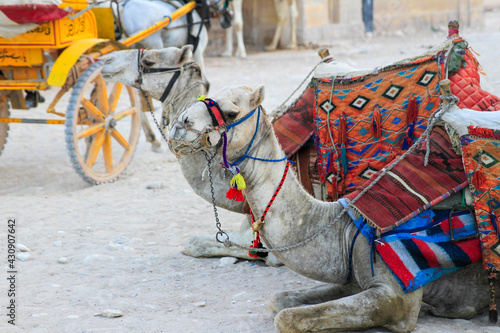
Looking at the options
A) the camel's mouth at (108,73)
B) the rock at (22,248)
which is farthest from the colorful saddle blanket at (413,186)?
the rock at (22,248)

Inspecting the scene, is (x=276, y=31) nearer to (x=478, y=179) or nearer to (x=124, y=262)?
(x=124, y=262)

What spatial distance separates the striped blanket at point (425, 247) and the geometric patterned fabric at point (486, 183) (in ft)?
0.25

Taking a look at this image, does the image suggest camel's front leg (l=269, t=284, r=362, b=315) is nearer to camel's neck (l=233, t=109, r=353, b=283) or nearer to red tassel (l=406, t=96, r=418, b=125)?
camel's neck (l=233, t=109, r=353, b=283)

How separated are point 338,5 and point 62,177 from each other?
588 inches

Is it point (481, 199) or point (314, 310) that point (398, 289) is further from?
point (481, 199)

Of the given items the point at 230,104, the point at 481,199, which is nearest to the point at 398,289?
the point at 481,199

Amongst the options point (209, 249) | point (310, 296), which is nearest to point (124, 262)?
point (209, 249)

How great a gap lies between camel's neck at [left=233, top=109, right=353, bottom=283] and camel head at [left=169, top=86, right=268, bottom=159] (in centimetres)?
11

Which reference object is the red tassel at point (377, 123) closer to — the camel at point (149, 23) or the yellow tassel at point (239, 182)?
the yellow tassel at point (239, 182)

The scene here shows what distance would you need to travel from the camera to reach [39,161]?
810 cm

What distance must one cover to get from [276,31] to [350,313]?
53.4 feet

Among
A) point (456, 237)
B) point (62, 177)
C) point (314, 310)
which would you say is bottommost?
point (62, 177)

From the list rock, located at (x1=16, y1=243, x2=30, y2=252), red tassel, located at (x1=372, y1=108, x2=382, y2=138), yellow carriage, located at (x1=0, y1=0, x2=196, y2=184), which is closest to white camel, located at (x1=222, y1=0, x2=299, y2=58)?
yellow carriage, located at (x1=0, y1=0, x2=196, y2=184)

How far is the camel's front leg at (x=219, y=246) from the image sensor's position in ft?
14.3
